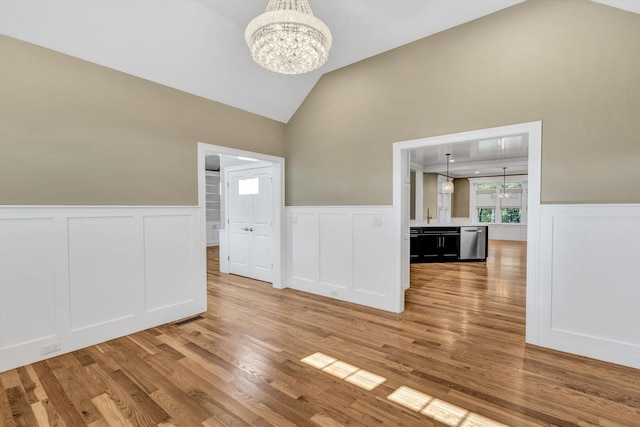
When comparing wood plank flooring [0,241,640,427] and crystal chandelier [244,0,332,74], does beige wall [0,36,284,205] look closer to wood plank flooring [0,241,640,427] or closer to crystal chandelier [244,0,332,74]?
wood plank flooring [0,241,640,427]

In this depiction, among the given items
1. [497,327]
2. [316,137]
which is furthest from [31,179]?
[497,327]

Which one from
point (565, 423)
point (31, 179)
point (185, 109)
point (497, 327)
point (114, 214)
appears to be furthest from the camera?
point (185, 109)

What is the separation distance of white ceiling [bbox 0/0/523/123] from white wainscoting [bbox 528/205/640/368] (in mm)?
2279

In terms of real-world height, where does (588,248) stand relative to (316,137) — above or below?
below

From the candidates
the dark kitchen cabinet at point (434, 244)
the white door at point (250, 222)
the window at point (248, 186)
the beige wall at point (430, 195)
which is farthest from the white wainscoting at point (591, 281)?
the beige wall at point (430, 195)

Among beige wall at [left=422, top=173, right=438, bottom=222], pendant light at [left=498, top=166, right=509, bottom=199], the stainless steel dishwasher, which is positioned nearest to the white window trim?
pendant light at [left=498, top=166, right=509, bottom=199]

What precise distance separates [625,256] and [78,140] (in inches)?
204

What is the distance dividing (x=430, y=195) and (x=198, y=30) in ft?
29.5

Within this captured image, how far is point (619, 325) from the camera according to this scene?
2.48 meters

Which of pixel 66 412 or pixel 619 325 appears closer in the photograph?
pixel 66 412

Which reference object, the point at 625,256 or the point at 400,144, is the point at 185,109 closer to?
the point at 400,144

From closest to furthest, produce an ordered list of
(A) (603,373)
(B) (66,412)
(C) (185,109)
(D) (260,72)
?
(B) (66,412)
(A) (603,373)
(C) (185,109)
(D) (260,72)

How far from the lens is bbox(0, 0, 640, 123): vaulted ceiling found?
2.50 meters

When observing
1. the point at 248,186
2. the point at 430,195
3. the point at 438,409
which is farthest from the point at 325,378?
the point at 430,195
